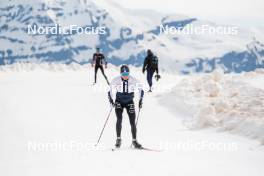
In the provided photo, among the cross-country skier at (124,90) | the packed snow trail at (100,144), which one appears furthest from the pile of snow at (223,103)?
the cross-country skier at (124,90)

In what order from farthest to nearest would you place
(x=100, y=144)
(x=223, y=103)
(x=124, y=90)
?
(x=223, y=103)
(x=100, y=144)
(x=124, y=90)

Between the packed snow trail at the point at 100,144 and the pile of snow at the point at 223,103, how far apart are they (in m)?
0.50

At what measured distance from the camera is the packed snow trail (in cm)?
1036

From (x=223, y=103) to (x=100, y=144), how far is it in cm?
605

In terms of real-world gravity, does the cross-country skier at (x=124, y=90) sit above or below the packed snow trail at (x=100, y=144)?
above

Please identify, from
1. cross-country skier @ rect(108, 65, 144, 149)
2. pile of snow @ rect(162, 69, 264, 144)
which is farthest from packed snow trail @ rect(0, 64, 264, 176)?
cross-country skier @ rect(108, 65, 144, 149)

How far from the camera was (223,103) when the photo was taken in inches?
708

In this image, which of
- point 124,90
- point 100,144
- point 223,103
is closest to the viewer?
point 124,90

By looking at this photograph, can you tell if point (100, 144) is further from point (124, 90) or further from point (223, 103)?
point (223, 103)

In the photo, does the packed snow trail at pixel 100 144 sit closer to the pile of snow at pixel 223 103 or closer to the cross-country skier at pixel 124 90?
the pile of snow at pixel 223 103

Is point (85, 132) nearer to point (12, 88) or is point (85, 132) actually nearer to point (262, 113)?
point (262, 113)

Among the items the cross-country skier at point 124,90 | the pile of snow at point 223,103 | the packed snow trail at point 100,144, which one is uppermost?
the cross-country skier at point 124,90

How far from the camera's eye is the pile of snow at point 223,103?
15.5m

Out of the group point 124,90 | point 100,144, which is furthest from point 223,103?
point 124,90
